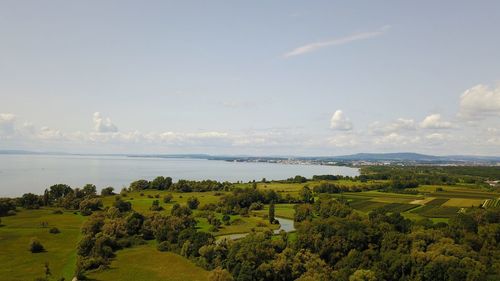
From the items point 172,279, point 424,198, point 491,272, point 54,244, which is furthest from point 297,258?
point 424,198

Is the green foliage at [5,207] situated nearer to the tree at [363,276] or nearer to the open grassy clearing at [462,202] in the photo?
the tree at [363,276]

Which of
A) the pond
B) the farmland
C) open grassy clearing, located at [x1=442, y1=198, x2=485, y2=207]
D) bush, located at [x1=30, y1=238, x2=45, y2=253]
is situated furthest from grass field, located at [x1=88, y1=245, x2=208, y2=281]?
open grassy clearing, located at [x1=442, y1=198, x2=485, y2=207]

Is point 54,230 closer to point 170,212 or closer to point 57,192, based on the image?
point 170,212

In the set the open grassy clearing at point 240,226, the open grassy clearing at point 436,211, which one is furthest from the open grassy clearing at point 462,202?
the open grassy clearing at point 240,226

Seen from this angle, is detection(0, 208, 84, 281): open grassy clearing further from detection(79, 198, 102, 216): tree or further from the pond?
the pond

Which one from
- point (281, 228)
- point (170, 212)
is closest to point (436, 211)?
point (281, 228)

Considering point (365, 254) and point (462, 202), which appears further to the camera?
point (462, 202)

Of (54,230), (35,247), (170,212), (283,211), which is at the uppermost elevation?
(170,212)
